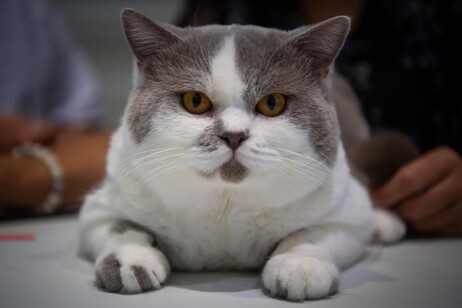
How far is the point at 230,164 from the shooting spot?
933mm

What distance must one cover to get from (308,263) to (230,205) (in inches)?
7.8

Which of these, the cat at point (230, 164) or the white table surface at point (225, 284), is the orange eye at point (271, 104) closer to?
the cat at point (230, 164)

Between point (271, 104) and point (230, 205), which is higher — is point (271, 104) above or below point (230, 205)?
above

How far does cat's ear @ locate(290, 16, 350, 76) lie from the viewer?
103cm

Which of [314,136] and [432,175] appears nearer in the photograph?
[314,136]

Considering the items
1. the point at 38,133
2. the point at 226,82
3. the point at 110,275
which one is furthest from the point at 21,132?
the point at 226,82

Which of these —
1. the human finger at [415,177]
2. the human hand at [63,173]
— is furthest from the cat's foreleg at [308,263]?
the human hand at [63,173]

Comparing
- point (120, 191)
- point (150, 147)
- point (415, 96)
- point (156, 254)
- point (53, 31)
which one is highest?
point (53, 31)

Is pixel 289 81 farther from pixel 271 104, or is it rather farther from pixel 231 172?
pixel 231 172

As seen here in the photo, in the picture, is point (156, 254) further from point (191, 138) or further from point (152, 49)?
point (152, 49)

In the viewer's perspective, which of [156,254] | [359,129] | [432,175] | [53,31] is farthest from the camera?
[53,31]

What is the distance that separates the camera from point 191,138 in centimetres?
95

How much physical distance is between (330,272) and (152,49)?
58 centimetres

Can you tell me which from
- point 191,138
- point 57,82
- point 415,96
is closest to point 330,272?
point 191,138
